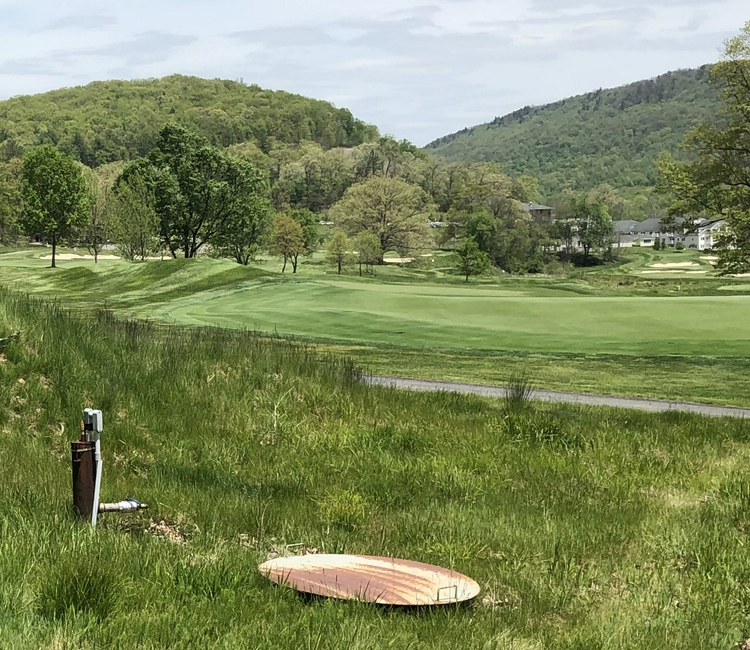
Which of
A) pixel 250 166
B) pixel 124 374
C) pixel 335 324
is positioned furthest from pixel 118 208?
pixel 124 374

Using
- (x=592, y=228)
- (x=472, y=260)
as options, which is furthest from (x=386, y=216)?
(x=592, y=228)

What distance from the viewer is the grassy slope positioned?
17.8 meters

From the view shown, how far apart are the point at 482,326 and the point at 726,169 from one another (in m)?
7.38

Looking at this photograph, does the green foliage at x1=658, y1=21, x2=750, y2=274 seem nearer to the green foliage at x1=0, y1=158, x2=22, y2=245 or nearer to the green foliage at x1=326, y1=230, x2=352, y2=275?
the green foliage at x1=326, y1=230, x2=352, y2=275

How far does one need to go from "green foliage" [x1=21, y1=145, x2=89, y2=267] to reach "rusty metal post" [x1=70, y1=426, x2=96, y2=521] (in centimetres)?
4365

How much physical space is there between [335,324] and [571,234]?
91959 millimetres

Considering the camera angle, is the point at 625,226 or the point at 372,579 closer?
the point at 372,579

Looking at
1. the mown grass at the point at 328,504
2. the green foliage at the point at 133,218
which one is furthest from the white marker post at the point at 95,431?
the green foliage at the point at 133,218

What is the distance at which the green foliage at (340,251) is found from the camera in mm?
74625

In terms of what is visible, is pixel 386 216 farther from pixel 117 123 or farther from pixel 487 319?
pixel 117 123

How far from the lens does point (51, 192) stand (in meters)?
46.3

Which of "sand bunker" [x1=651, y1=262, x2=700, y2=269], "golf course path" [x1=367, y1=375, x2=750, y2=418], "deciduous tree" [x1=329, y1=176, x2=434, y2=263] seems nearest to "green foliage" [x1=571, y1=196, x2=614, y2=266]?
"sand bunker" [x1=651, y1=262, x2=700, y2=269]

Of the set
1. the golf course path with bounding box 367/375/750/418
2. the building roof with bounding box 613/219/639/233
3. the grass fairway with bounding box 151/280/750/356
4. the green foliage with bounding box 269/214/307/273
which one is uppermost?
the building roof with bounding box 613/219/639/233

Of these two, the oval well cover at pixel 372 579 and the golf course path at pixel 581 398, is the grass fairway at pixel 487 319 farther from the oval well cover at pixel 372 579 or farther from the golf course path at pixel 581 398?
the oval well cover at pixel 372 579
